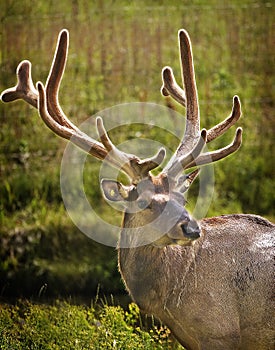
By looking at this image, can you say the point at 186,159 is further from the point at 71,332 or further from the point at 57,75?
the point at 71,332

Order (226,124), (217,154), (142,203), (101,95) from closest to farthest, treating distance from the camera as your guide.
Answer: (142,203) < (217,154) < (226,124) < (101,95)

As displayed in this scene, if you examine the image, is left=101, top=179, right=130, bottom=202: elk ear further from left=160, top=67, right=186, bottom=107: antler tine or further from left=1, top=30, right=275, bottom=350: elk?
left=160, top=67, right=186, bottom=107: antler tine

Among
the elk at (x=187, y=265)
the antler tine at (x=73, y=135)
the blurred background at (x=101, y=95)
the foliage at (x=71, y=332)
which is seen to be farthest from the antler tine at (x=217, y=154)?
the blurred background at (x=101, y=95)

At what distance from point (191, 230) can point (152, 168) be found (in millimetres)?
566

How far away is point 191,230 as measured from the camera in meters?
5.43

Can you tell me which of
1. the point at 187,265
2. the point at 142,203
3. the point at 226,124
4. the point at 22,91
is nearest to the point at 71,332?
the point at 187,265

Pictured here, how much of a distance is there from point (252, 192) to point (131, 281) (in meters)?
5.18

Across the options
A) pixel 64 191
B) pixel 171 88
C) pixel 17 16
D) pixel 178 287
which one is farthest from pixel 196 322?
pixel 17 16

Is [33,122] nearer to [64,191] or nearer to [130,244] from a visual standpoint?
[64,191]

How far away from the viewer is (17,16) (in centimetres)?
1120

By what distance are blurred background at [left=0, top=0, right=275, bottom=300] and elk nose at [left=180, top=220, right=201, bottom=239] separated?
3585mm

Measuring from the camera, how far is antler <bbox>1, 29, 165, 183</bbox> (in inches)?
227

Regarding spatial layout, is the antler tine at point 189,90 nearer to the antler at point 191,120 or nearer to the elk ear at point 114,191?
the antler at point 191,120

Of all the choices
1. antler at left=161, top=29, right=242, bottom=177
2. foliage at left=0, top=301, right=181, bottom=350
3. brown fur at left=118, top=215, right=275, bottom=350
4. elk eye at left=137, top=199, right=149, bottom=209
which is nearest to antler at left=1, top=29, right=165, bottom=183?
elk eye at left=137, top=199, right=149, bottom=209
